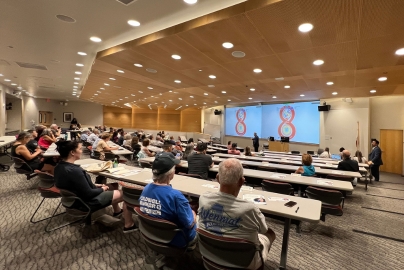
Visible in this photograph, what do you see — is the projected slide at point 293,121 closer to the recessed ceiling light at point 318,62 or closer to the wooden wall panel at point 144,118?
the recessed ceiling light at point 318,62

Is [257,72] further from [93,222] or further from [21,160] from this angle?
[21,160]

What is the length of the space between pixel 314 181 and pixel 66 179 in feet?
13.0

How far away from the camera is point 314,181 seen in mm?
3945

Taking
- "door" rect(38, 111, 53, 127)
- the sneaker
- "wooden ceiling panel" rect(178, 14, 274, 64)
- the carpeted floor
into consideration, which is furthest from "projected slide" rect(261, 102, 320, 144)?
"door" rect(38, 111, 53, 127)

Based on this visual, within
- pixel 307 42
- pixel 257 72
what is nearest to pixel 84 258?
pixel 307 42

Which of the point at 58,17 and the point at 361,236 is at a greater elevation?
the point at 58,17

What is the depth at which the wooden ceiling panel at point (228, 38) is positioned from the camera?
11.0 ft

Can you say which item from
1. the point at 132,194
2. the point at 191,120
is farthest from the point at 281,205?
the point at 191,120

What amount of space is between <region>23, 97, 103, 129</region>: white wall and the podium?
Answer: 61.8ft

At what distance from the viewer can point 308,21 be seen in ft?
10.3

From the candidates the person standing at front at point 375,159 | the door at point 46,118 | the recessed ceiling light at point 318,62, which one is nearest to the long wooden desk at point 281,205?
the recessed ceiling light at point 318,62

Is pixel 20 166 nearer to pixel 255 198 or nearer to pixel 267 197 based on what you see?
pixel 255 198

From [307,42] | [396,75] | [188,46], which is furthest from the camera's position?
[396,75]

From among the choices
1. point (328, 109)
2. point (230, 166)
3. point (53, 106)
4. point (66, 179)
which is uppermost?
point (53, 106)
